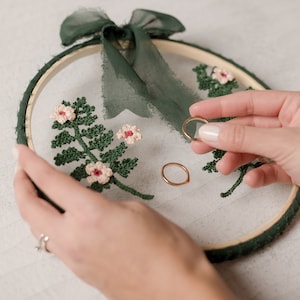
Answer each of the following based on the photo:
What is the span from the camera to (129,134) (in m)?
0.74

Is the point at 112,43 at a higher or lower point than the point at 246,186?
higher

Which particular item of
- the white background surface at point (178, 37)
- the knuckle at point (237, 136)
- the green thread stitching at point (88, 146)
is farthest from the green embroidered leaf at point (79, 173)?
the knuckle at point (237, 136)

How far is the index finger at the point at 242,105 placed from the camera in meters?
0.71

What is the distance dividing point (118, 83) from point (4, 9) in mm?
341

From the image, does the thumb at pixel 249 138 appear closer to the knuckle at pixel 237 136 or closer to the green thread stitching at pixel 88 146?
the knuckle at pixel 237 136

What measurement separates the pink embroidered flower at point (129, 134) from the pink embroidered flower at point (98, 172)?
0.07 m

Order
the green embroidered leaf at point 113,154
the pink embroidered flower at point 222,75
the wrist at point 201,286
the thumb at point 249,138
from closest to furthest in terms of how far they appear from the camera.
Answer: the wrist at point 201,286 < the thumb at point 249,138 < the green embroidered leaf at point 113,154 < the pink embroidered flower at point 222,75

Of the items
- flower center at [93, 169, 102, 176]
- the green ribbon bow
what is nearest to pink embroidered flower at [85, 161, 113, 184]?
flower center at [93, 169, 102, 176]

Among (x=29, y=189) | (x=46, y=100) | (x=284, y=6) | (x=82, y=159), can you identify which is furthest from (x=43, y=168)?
(x=284, y=6)

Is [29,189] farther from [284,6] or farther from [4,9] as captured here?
[284,6]

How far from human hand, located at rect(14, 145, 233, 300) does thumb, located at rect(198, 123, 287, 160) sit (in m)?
0.15

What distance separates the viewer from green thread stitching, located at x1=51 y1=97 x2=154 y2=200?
0.69 m

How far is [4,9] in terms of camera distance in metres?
0.93

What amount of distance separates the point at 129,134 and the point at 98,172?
9 cm
